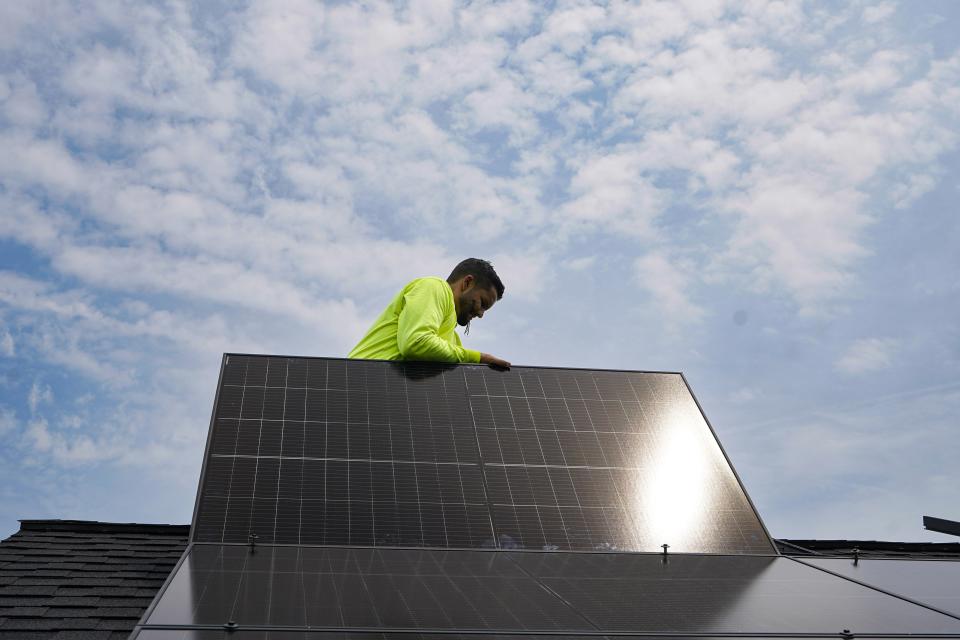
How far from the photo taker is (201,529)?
199 inches

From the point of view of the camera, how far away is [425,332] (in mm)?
6949

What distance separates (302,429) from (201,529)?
125 centimetres

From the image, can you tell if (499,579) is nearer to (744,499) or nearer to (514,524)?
(514,524)

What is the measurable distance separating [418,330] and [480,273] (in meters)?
1.25

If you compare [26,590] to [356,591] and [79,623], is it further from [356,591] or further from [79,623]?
[356,591]

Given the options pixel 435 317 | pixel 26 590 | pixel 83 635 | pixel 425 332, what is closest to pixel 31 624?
pixel 83 635

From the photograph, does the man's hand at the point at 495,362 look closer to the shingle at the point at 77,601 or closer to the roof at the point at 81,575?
the roof at the point at 81,575

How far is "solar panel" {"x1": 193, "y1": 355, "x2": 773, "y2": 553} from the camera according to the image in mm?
5363

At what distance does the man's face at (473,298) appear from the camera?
793 centimetres

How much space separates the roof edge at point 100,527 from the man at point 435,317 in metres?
2.11

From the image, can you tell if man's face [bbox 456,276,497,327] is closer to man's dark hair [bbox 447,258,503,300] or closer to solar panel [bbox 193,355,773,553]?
man's dark hair [bbox 447,258,503,300]

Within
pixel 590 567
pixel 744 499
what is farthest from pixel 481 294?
pixel 590 567

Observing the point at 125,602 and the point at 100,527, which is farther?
the point at 100,527

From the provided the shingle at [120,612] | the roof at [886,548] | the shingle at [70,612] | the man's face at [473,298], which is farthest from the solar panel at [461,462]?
the roof at [886,548]
